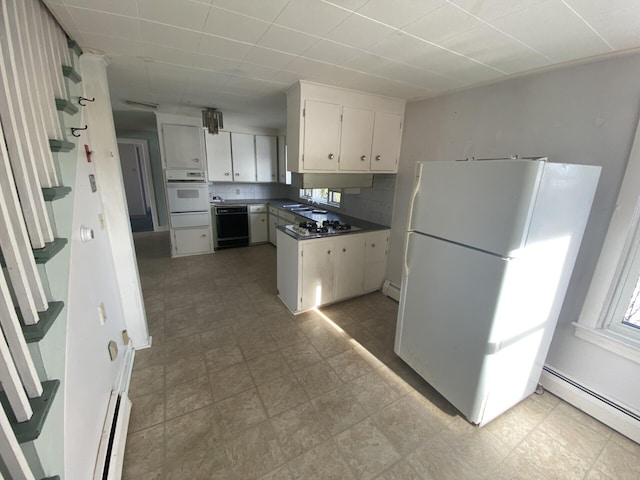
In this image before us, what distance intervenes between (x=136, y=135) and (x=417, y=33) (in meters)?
6.41

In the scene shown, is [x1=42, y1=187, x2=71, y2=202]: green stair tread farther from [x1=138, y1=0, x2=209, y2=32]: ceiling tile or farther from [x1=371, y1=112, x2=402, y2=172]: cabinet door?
[x1=371, y1=112, x2=402, y2=172]: cabinet door

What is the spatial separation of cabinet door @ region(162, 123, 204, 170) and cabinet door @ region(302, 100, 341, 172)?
2.57 meters

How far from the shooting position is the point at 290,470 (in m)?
1.41

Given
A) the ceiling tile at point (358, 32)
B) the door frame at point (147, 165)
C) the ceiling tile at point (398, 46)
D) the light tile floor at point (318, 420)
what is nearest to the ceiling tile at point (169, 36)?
the ceiling tile at point (358, 32)

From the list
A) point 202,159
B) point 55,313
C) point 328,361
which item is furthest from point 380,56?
point 202,159

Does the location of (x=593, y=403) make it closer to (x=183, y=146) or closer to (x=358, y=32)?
(x=358, y=32)

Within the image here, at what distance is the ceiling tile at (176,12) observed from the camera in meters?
1.25

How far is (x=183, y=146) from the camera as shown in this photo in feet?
13.5

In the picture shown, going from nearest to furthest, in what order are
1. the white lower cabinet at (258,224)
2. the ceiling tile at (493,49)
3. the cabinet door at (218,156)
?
the ceiling tile at (493,49) → the cabinet door at (218,156) → the white lower cabinet at (258,224)

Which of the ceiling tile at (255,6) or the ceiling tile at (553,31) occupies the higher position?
the ceiling tile at (255,6)

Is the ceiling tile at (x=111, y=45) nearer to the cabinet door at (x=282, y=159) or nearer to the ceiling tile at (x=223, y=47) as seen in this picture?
the ceiling tile at (x=223, y=47)

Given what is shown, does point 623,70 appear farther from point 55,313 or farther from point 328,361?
point 55,313

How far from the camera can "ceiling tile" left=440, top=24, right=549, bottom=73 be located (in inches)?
56.2

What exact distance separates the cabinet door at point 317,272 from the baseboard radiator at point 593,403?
196 cm
